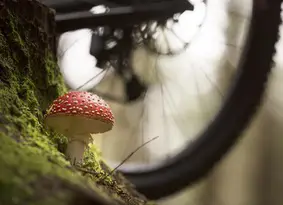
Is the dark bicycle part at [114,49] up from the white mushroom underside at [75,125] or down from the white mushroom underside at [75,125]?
up

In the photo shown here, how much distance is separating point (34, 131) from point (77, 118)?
6.6 inches

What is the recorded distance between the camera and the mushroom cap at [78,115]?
3.58 ft

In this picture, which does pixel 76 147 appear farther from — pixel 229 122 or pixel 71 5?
pixel 229 122

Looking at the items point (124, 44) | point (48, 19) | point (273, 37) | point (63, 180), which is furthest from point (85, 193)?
point (273, 37)

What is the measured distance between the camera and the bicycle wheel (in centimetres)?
198

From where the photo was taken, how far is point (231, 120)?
210cm

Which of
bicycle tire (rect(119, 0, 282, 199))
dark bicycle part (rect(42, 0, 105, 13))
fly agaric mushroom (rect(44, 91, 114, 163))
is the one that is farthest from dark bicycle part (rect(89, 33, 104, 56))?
fly agaric mushroom (rect(44, 91, 114, 163))

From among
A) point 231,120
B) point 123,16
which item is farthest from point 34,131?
point 231,120

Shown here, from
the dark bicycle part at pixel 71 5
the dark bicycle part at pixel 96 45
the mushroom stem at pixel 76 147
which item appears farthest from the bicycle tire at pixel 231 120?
the mushroom stem at pixel 76 147

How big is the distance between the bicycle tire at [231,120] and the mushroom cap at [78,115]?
988 mm

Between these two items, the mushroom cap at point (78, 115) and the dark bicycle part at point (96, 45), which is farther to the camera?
the dark bicycle part at point (96, 45)

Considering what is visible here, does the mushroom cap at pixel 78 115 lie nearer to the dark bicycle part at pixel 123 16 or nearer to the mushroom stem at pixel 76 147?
the mushroom stem at pixel 76 147

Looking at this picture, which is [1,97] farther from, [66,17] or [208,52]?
[208,52]

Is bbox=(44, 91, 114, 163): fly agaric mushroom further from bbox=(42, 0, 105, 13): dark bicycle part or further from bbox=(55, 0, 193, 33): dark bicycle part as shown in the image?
bbox=(42, 0, 105, 13): dark bicycle part
